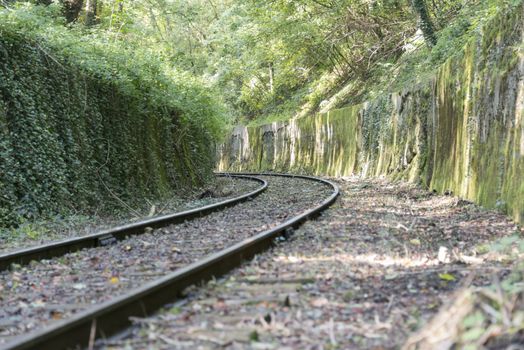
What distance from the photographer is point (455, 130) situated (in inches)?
520

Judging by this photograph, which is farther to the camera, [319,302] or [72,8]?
[72,8]

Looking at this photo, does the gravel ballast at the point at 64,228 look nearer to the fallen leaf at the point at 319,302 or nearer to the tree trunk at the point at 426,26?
the fallen leaf at the point at 319,302

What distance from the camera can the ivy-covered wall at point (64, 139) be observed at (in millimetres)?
10148

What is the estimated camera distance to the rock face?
360 inches

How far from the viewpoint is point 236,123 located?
1842 inches

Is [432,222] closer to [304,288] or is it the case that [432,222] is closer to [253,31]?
[304,288]

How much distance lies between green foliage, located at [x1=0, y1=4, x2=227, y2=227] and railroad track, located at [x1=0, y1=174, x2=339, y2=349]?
8.92 ft

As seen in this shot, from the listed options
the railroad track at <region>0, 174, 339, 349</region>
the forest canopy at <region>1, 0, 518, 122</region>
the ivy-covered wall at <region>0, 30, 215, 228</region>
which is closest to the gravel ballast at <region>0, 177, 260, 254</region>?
the ivy-covered wall at <region>0, 30, 215, 228</region>

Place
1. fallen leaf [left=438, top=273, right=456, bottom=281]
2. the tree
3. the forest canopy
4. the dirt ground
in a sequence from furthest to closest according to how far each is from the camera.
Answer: the forest canopy
the tree
fallen leaf [left=438, top=273, right=456, bottom=281]
the dirt ground

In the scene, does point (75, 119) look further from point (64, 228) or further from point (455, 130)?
point (455, 130)

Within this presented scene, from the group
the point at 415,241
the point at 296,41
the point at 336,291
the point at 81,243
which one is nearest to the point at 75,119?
the point at 81,243

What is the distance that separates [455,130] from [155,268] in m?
9.04

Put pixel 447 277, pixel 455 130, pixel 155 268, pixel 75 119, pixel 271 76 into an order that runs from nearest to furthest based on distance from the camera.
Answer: pixel 447 277
pixel 155 268
pixel 75 119
pixel 455 130
pixel 271 76

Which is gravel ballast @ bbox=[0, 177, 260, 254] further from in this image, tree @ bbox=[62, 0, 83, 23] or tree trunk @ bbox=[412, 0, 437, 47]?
tree trunk @ bbox=[412, 0, 437, 47]
